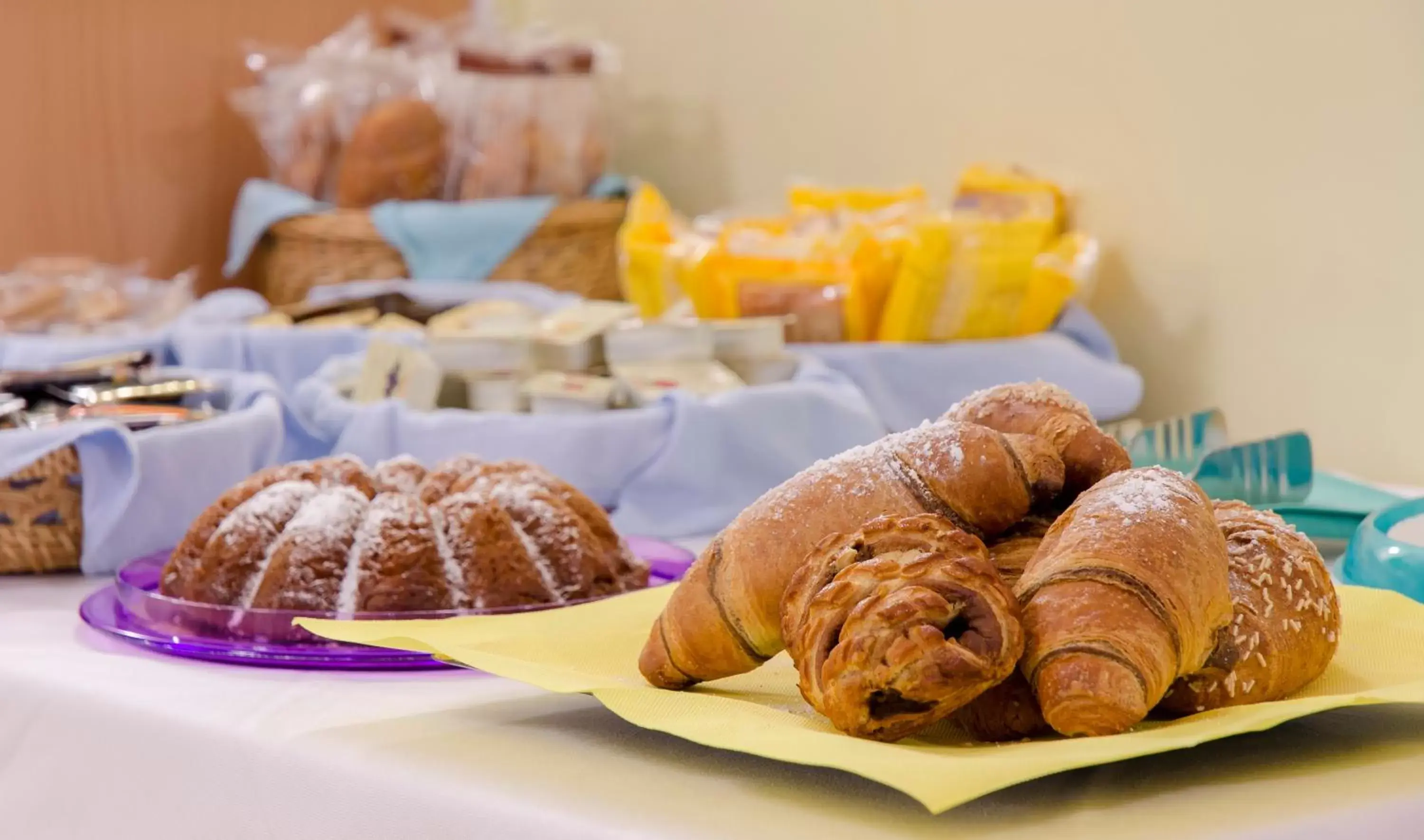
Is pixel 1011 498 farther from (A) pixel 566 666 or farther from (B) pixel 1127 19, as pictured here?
(B) pixel 1127 19

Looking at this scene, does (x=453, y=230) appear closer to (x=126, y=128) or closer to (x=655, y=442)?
(x=126, y=128)

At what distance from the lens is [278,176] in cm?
265

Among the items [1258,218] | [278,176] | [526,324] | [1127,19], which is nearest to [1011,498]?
[526,324]

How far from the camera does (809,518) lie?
639 mm

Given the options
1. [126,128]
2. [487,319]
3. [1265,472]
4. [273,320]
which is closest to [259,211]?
[126,128]

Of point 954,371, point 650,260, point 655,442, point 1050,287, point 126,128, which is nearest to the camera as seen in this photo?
point 655,442

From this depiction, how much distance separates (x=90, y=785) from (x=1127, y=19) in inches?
62.5

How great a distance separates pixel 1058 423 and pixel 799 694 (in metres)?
0.16

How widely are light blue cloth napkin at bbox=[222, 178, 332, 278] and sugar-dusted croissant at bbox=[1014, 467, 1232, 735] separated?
2090 millimetres

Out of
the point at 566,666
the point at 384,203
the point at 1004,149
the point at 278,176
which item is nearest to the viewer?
the point at 566,666

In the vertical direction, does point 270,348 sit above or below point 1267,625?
below

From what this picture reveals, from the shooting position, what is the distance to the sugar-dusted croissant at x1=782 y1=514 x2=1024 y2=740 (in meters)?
0.53

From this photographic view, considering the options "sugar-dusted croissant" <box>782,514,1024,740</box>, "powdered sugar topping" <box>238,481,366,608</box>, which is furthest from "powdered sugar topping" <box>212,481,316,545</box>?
"sugar-dusted croissant" <box>782,514,1024,740</box>

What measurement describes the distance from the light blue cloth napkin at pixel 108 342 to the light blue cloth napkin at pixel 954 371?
735mm
